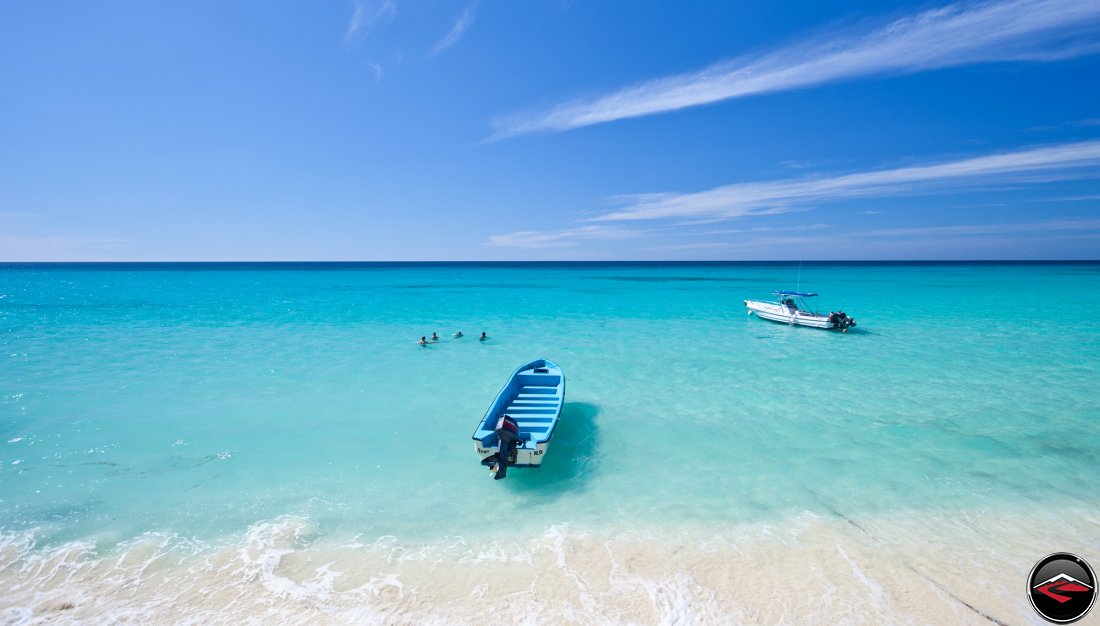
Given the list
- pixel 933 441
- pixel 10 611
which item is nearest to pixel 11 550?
pixel 10 611

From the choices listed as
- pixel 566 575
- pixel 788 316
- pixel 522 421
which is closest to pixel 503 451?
pixel 522 421

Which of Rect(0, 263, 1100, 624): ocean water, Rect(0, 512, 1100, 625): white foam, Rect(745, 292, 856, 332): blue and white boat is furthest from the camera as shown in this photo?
Rect(745, 292, 856, 332): blue and white boat

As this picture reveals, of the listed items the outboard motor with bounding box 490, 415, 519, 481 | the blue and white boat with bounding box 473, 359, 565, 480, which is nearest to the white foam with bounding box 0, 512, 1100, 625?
the outboard motor with bounding box 490, 415, 519, 481

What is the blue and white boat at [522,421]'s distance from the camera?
10336 mm

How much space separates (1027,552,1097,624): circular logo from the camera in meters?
4.37

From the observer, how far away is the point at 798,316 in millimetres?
32312

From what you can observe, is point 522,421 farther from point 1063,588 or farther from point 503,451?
point 1063,588

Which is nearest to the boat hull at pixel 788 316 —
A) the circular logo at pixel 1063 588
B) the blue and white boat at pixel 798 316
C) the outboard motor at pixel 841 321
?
A: the blue and white boat at pixel 798 316

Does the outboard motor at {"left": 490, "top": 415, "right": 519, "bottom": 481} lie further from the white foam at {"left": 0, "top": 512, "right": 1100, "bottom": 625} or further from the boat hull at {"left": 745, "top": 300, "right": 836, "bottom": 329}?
the boat hull at {"left": 745, "top": 300, "right": 836, "bottom": 329}

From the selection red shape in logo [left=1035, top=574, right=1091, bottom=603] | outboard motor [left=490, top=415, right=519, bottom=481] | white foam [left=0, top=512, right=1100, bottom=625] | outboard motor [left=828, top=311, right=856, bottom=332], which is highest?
red shape in logo [left=1035, top=574, right=1091, bottom=603]

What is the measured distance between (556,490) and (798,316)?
28.4 m

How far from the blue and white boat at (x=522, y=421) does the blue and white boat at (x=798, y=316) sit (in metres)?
20.8

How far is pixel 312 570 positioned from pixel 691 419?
11.0 meters

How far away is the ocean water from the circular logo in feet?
8.45
